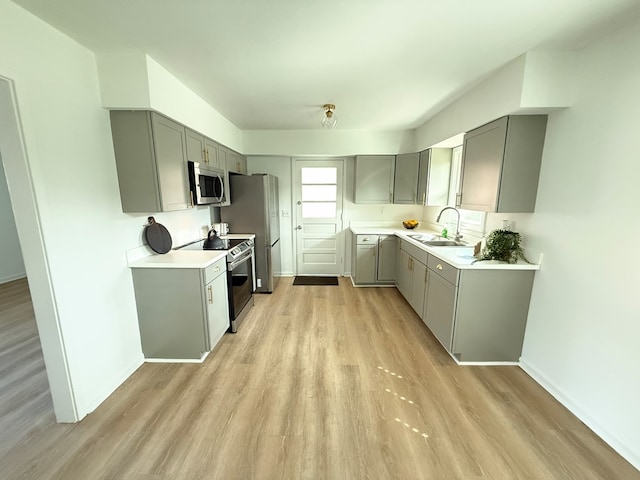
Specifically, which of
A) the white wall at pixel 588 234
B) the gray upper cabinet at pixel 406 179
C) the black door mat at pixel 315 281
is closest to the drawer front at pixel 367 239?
the gray upper cabinet at pixel 406 179

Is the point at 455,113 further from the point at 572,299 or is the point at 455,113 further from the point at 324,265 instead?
the point at 324,265

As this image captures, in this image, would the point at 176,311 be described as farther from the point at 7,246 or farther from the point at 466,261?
the point at 7,246

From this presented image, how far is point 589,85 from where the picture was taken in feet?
5.52

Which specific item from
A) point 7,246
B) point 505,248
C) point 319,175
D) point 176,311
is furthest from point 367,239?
point 7,246

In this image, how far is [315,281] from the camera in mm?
4336

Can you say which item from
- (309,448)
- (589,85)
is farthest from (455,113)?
(309,448)

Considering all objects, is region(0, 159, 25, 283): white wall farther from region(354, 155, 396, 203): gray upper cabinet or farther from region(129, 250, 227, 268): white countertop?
region(354, 155, 396, 203): gray upper cabinet

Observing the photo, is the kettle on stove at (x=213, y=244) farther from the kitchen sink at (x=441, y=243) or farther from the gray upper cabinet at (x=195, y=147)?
the kitchen sink at (x=441, y=243)

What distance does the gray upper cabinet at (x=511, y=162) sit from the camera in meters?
1.99

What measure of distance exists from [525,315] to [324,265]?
3004mm

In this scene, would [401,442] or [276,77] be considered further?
[276,77]

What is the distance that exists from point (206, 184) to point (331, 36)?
1.87 metres

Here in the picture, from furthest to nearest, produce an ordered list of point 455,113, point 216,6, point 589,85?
point 455,113, point 589,85, point 216,6

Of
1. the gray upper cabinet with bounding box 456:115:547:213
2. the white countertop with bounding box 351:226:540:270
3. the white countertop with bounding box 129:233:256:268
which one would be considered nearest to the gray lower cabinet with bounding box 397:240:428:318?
the white countertop with bounding box 351:226:540:270
